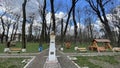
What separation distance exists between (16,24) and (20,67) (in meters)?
60.1

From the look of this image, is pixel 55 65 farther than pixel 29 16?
No

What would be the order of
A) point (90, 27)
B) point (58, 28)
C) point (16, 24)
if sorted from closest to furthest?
1. point (90, 27)
2. point (16, 24)
3. point (58, 28)

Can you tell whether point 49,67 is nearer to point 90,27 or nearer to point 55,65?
point 55,65

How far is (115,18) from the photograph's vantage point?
184ft

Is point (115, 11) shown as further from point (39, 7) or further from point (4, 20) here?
point (4, 20)

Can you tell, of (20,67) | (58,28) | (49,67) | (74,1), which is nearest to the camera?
(49,67)

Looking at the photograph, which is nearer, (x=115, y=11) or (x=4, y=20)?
(x=115, y=11)

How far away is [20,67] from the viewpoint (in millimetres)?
16453

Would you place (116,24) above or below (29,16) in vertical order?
below

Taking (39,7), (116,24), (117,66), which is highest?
(39,7)

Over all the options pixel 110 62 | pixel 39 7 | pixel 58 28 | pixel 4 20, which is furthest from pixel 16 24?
pixel 110 62

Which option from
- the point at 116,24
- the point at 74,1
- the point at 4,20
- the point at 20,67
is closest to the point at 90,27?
the point at 116,24

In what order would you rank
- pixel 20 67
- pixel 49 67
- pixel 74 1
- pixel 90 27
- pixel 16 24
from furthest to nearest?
pixel 16 24, pixel 90 27, pixel 74 1, pixel 20 67, pixel 49 67

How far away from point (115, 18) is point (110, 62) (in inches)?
1476
